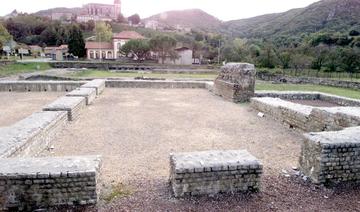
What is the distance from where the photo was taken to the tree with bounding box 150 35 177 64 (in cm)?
5225

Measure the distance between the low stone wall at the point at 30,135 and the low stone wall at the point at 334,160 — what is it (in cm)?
485

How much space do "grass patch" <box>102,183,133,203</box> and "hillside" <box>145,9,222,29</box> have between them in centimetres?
15540

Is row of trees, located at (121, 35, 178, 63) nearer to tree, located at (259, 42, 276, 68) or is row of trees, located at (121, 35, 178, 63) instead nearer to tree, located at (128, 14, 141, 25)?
tree, located at (259, 42, 276, 68)

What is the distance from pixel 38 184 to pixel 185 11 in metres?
189

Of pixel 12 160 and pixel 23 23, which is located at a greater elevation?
pixel 23 23

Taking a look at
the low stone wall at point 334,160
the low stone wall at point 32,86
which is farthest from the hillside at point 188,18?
the low stone wall at point 334,160

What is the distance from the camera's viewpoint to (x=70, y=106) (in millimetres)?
8508

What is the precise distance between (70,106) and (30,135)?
118 inches

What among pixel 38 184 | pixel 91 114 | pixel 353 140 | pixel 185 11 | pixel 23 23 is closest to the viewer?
pixel 38 184

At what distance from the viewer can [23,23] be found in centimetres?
9219

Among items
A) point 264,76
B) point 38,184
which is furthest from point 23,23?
point 38,184

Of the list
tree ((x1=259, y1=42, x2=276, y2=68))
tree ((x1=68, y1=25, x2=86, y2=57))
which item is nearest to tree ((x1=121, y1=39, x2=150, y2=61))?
tree ((x1=68, y1=25, x2=86, y2=57))

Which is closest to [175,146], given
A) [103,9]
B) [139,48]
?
[139,48]

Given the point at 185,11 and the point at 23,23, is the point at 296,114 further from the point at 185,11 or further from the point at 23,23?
the point at 185,11
